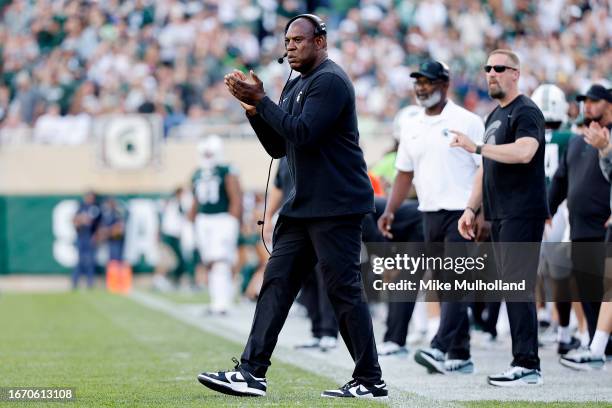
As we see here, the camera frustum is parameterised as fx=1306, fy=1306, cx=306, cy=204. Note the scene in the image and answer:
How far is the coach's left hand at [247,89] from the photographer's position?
21.5ft

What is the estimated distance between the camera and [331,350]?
1062cm

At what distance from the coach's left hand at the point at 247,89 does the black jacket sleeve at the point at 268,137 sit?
8.0 inches

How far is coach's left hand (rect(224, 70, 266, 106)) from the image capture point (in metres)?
6.57

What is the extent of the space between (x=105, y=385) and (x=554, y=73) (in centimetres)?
1524

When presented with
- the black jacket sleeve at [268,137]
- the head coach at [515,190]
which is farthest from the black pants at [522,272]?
the black jacket sleeve at [268,137]

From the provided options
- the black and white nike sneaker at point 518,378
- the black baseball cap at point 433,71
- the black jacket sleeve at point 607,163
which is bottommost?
the black and white nike sneaker at point 518,378

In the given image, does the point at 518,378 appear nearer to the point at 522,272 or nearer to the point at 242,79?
the point at 522,272

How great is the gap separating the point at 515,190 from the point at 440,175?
1041mm

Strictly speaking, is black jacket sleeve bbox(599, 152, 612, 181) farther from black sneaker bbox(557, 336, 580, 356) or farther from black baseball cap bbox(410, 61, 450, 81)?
black sneaker bbox(557, 336, 580, 356)

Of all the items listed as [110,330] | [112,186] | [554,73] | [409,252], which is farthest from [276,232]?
[112,186]

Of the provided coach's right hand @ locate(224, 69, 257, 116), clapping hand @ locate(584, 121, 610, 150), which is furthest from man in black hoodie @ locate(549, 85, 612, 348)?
coach's right hand @ locate(224, 69, 257, 116)

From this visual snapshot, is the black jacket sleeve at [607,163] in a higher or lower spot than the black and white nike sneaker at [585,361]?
higher

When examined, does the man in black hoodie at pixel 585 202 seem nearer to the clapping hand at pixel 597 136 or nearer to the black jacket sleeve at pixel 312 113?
the clapping hand at pixel 597 136

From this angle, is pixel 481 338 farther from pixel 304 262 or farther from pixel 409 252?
pixel 304 262
